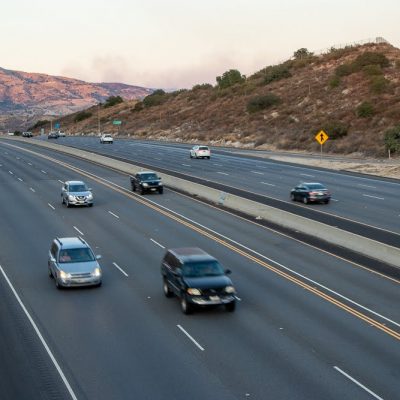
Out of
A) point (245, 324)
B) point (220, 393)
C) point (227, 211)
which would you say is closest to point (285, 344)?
point (245, 324)

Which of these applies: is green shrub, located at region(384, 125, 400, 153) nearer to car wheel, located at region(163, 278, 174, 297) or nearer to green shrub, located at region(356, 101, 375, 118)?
green shrub, located at region(356, 101, 375, 118)

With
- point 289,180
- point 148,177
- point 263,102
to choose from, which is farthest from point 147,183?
point 263,102

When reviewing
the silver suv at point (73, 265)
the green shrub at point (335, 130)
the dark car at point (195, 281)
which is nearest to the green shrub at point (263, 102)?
the green shrub at point (335, 130)

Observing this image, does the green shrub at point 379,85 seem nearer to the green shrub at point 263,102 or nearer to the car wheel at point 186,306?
the green shrub at point 263,102

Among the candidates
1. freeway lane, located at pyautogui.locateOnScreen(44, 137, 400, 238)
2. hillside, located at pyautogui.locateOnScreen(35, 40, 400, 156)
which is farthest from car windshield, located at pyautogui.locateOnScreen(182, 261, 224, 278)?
hillside, located at pyautogui.locateOnScreen(35, 40, 400, 156)

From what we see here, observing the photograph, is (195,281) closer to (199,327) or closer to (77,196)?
(199,327)

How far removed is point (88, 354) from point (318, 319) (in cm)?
660

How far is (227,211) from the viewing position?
1569 inches

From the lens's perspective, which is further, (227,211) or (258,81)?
(258,81)

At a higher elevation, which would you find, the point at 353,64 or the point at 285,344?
the point at 353,64

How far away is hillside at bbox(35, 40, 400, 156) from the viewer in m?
87.6

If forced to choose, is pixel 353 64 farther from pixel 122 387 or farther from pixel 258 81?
pixel 122 387

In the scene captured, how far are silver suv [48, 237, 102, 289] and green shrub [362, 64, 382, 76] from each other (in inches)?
3828

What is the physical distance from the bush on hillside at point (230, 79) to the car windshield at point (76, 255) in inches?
5632
